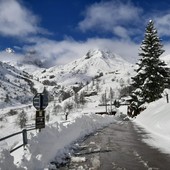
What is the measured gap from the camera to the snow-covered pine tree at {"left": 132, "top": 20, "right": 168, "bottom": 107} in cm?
4328

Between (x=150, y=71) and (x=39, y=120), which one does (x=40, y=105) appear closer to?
(x=39, y=120)

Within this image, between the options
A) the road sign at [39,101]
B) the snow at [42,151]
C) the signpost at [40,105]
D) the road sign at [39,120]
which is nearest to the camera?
the snow at [42,151]

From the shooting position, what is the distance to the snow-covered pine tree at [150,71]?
43281mm

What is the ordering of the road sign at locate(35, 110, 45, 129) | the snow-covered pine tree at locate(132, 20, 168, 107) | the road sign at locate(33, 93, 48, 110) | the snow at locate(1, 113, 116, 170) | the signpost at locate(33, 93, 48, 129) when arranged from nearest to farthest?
the snow at locate(1, 113, 116, 170) < the road sign at locate(35, 110, 45, 129) < the signpost at locate(33, 93, 48, 129) < the road sign at locate(33, 93, 48, 110) < the snow-covered pine tree at locate(132, 20, 168, 107)

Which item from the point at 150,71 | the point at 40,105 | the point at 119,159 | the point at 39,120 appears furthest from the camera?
the point at 150,71

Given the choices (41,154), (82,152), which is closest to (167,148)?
(82,152)

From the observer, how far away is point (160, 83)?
142ft

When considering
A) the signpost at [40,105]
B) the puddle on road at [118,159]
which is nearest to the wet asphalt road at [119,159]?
the puddle on road at [118,159]

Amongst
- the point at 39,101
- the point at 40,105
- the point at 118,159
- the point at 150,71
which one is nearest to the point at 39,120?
the point at 40,105

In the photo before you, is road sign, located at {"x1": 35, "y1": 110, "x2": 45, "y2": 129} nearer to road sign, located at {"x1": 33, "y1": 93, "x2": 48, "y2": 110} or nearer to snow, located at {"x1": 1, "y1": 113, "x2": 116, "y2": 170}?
road sign, located at {"x1": 33, "y1": 93, "x2": 48, "y2": 110}

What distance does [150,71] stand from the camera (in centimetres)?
4403

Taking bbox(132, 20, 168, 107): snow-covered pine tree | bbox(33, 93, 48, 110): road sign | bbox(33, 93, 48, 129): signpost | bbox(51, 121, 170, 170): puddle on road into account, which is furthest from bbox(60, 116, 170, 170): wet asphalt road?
bbox(132, 20, 168, 107): snow-covered pine tree

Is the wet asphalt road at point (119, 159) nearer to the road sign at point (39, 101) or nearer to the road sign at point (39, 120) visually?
the road sign at point (39, 120)

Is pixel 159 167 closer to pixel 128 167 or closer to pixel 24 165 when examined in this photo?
pixel 128 167
